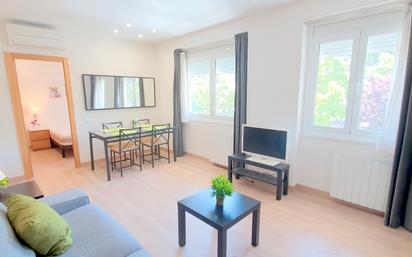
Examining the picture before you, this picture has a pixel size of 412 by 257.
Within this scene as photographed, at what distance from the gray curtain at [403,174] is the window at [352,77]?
0.18 meters

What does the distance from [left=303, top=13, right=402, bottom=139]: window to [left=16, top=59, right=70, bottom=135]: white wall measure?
5.83 metres

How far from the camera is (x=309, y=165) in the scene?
3.19 meters

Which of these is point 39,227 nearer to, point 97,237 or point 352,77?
point 97,237

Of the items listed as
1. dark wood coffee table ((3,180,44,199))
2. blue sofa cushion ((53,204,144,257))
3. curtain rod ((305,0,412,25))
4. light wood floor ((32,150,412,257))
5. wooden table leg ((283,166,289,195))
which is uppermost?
curtain rod ((305,0,412,25))

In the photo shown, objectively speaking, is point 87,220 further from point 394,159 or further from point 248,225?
point 394,159

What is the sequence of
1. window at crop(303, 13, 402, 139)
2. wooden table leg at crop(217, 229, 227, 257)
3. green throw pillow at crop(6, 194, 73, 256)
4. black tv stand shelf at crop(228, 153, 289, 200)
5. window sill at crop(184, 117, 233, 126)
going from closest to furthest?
1. green throw pillow at crop(6, 194, 73, 256)
2. wooden table leg at crop(217, 229, 227, 257)
3. window at crop(303, 13, 402, 139)
4. black tv stand shelf at crop(228, 153, 289, 200)
5. window sill at crop(184, 117, 233, 126)

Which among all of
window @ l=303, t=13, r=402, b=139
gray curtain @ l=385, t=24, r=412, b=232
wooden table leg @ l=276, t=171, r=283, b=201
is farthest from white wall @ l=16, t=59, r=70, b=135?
gray curtain @ l=385, t=24, r=412, b=232

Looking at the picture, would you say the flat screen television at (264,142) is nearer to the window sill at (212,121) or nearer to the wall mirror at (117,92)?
the window sill at (212,121)

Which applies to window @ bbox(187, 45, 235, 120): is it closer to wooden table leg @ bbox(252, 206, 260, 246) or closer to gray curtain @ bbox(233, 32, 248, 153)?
gray curtain @ bbox(233, 32, 248, 153)

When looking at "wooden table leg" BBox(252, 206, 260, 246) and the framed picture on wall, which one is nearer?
"wooden table leg" BBox(252, 206, 260, 246)

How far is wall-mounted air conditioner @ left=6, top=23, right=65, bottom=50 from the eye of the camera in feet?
11.4

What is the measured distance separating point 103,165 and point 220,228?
3653 millimetres

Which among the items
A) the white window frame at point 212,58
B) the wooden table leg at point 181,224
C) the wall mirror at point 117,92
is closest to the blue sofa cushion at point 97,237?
the wooden table leg at point 181,224

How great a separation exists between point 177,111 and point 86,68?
6.68 ft
